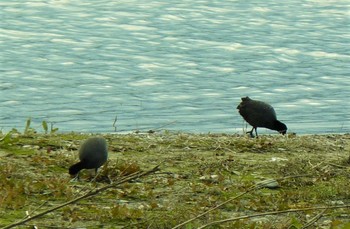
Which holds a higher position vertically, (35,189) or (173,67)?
(35,189)

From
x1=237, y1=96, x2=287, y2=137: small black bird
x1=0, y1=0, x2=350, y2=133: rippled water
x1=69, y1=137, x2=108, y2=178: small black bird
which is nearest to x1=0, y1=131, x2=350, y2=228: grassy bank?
x1=69, y1=137, x2=108, y2=178: small black bird

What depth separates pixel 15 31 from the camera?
113ft

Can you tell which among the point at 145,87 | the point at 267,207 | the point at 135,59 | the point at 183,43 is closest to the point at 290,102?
the point at 145,87

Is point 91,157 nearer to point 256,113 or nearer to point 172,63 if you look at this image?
point 256,113

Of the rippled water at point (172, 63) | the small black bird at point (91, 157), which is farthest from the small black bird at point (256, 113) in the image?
the small black bird at point (91, 157)

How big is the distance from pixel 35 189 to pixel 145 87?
650 inches

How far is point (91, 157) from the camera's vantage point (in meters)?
9.51

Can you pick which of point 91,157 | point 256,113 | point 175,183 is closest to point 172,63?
point 256,113

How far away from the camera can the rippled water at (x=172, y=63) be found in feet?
71.7

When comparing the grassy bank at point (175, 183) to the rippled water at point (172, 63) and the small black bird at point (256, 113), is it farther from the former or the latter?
the rippled water at point (172, 63)

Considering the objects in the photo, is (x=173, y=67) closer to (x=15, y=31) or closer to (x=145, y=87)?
(x=145, y=87)

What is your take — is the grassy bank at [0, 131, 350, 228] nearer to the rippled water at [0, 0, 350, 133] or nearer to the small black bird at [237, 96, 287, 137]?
the small black bird at [237, 96, 287, 137]

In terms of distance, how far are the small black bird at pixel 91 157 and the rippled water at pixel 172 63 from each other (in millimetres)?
9031

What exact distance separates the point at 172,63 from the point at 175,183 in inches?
756
